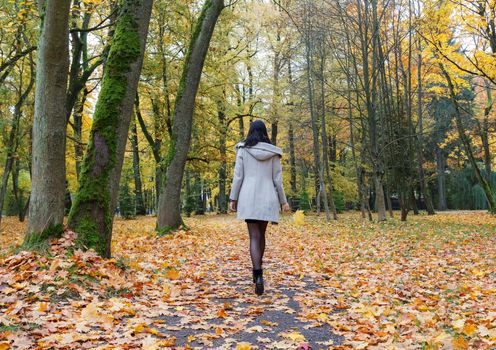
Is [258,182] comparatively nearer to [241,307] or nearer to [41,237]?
[241,307]

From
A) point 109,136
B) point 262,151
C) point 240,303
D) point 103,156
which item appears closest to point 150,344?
point 240,303

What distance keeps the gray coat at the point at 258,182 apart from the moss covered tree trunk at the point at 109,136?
1783 millimetres

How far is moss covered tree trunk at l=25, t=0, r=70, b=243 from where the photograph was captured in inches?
215

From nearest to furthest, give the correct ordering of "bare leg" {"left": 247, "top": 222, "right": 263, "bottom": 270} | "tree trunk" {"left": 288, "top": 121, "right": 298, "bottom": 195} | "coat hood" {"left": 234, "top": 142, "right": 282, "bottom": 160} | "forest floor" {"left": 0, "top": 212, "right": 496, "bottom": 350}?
"forest floor" {"left": 0, "top": 212, "right": 496, "bottom": 350} < "bare leg" {"left": 247, "top": 222, "right": 263, "bottom": 270} < "coat hood" {"left": 234, "top": 142, "right": 282, "bottom": 160} < "tree trunk" {"left": 288, "top": 121, "right": 298, "bottom": 195}

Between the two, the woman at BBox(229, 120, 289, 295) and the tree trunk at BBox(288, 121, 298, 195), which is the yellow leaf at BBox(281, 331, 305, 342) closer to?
the woman at BBox(229, 120, 289, 295)

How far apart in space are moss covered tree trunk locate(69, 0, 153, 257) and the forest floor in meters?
0.35

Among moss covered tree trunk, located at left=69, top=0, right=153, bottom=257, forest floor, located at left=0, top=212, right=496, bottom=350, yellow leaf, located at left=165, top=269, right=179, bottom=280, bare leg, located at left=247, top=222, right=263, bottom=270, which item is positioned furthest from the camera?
yellow leaf, located at left=165, top=269, right=179, bottom=280

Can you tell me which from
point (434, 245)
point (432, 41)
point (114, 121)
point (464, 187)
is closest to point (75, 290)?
point (114, 121)

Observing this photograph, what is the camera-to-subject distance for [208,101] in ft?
64.3

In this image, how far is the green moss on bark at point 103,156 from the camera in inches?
219

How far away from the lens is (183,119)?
11.1 meters

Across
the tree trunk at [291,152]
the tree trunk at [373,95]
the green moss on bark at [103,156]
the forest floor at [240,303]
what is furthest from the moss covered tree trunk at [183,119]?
the tree trunk at [291,152]

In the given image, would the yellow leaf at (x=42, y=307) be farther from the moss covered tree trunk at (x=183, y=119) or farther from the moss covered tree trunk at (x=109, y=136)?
the moss covered tree trunk at (x=183, y=119)

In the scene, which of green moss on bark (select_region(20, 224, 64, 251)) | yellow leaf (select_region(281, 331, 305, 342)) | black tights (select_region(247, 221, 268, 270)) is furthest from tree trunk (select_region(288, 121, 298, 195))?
yellow leaf (select_region(281, 331, 305, 342))
